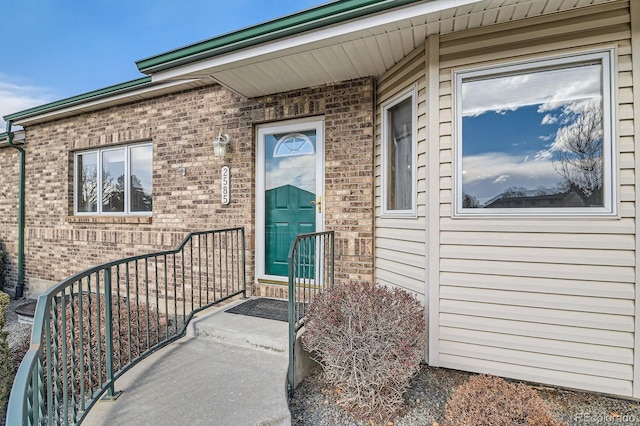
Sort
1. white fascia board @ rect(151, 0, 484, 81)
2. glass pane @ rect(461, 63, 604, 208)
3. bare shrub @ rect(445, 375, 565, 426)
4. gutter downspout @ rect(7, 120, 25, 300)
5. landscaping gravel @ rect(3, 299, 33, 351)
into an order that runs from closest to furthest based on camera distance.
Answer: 1. bare shrub @ rect(445, 375, 565, 426)
2. white fascia board @ rect(151, 0, 484, 81)
3. glass pane @ rect(461, 63, 604, 208)
4. landscaping gravel @ rect(3, 299, 33, 351)
5. gutter downspout @ rect(7, 120, 25, 300)

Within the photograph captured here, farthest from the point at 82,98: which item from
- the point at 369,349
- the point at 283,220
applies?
the point at 369,349

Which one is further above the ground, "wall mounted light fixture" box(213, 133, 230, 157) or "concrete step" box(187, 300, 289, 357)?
"wall mounted light fixture" box(213, 133, 230, 157)

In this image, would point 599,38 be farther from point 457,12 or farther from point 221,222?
point 221,222

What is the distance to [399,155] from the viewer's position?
10.9 ft

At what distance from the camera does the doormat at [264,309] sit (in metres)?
3.29

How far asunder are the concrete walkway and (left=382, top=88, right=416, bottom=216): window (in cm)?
171

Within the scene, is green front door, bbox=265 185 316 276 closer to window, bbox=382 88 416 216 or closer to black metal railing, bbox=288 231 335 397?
black metal railing, bbox=288 231 335 397

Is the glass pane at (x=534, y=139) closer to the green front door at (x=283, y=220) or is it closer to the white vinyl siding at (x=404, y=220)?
the white vinyl siding at (x=404, y=220)

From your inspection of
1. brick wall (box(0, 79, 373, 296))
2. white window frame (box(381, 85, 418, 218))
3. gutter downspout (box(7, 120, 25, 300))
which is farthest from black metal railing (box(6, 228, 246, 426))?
gutter downspout (box(7, 120, 25, 300))

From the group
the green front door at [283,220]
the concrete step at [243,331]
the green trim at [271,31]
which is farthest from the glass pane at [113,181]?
the concrete step at [243,331]

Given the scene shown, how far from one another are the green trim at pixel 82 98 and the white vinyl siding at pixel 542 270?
4312 millimetres

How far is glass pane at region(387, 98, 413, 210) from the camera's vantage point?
3166 mm

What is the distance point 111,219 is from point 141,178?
0.90 metres

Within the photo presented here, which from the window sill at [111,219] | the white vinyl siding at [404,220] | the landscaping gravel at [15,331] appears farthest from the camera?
the window sill at [111,219]
